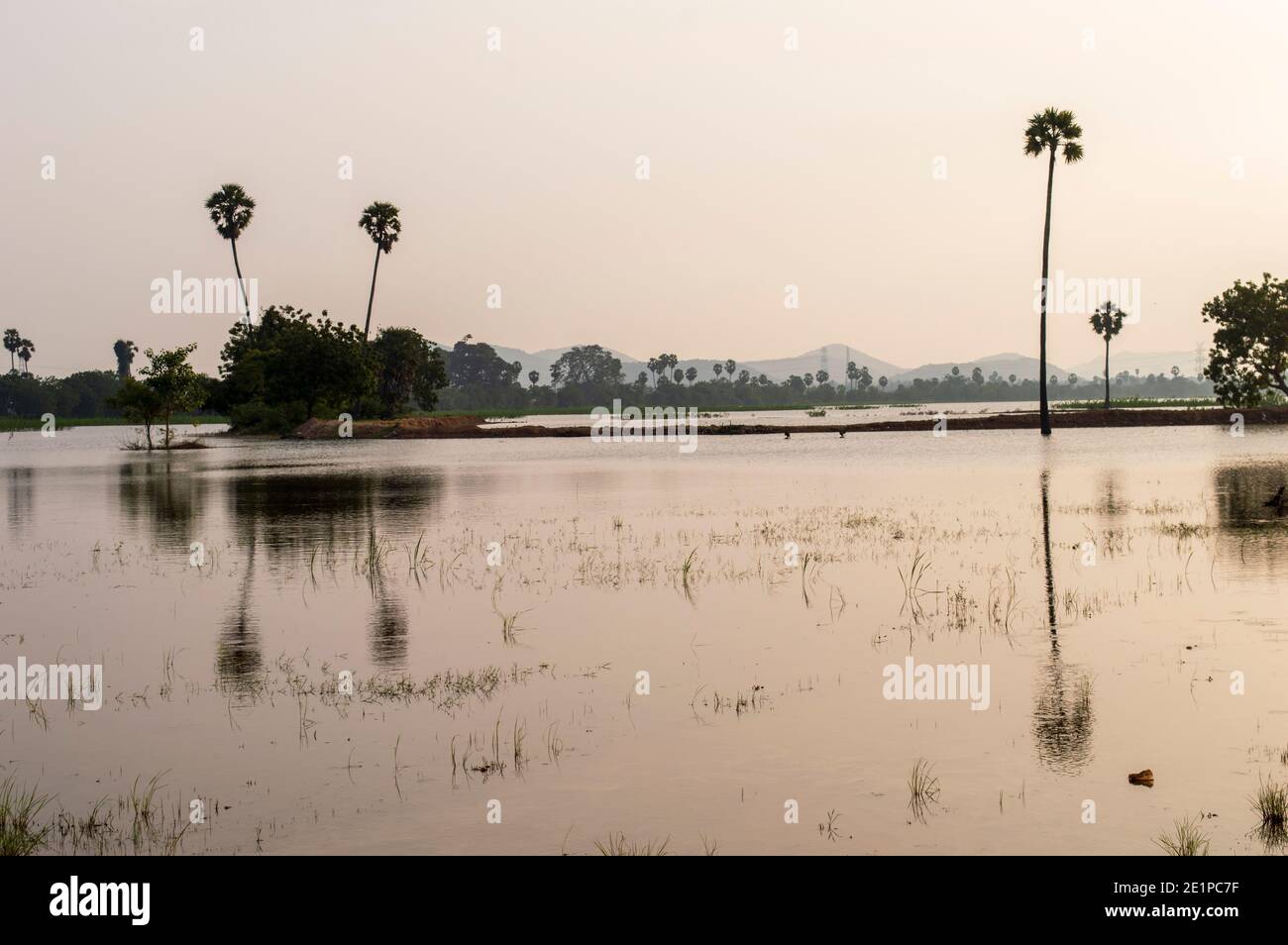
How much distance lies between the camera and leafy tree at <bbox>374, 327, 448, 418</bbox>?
13650 centimetres

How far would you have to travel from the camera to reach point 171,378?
91375 millimetres

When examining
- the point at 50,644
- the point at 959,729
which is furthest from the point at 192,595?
the point at 959,729

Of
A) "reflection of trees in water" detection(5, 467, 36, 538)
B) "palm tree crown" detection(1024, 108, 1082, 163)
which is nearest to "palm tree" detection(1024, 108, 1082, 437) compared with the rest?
"palm tree crown" detection(1024, 108, 1082, 163)

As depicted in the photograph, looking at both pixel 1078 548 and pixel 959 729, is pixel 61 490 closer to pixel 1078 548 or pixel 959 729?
pixel 1078 548

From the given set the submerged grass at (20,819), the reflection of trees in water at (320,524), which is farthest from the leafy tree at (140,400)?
the submerged grass at (20,819)

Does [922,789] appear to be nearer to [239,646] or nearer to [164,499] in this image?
[239,646]

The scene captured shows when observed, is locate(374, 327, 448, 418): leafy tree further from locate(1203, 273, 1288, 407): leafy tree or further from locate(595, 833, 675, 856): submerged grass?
locate(595, 833, 675, 856): submerged grass

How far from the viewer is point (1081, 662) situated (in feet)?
47.2

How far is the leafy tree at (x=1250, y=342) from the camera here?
103750 millimetres

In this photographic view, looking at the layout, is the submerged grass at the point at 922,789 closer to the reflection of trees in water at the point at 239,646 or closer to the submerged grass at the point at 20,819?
the submerged grass at the point at 20,819

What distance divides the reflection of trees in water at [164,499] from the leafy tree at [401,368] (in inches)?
2530

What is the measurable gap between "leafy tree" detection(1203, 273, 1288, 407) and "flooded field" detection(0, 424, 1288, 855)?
7994 cm

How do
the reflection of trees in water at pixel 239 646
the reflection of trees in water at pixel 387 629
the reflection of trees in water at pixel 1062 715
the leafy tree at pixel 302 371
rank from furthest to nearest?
the leafy tree at pixel 302 371 < the reflection of trees in water at pixel 387 629 < the reflection of trees in water at pixel 239 646 < the reflection of trees in water at pixel 1062 715

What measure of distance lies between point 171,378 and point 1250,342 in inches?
3435
